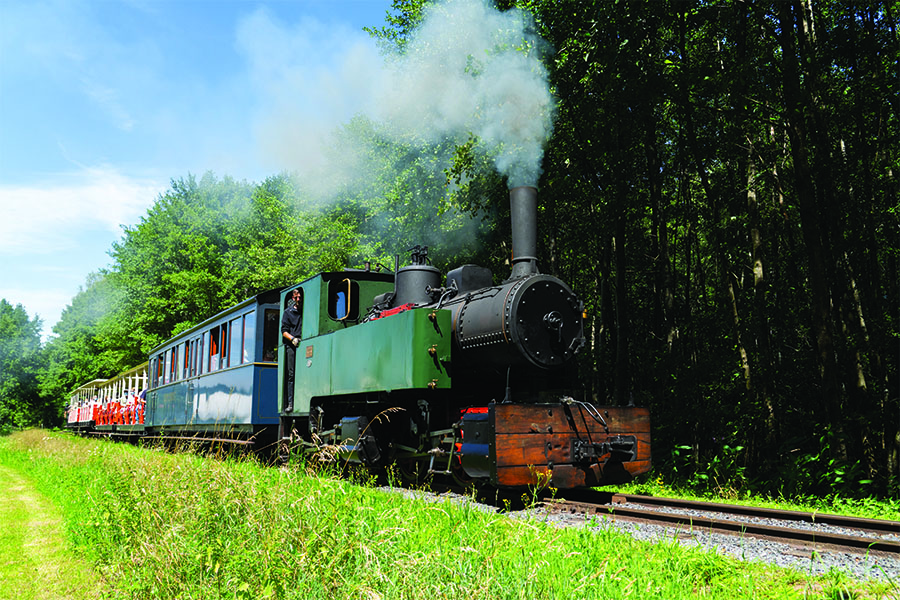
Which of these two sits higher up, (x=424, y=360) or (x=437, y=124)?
(x=437, y=124)

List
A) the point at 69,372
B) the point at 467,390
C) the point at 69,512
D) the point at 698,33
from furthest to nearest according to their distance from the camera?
the point at 69,372 → the point at 698,33 → the point at 467,390 → the point at 69,512

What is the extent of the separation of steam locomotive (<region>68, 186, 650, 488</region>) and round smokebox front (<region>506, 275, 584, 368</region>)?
1 cm

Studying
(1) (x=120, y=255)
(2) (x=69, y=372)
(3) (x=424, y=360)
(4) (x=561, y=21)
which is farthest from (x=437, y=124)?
(2) (x=69, y=372)

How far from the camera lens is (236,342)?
11.0 metres

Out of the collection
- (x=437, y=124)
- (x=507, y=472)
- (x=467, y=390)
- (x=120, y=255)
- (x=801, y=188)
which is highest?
(x=120, y=255)

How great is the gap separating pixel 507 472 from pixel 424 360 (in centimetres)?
154

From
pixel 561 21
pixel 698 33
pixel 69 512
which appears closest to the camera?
pixel 69 512

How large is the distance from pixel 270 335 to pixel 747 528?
7731mm

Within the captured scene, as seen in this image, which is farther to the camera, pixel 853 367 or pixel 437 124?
pixel 437 124

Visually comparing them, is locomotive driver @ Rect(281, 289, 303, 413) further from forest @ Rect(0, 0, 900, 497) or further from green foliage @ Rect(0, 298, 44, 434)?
green foliage @ Rect(0, 298, 44, 434)

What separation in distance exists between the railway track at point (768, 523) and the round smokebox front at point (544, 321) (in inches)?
57.2

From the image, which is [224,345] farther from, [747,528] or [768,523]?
[747,528]

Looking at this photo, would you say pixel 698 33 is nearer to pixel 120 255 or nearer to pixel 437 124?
pixel 437 124

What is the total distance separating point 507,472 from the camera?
552 cm
